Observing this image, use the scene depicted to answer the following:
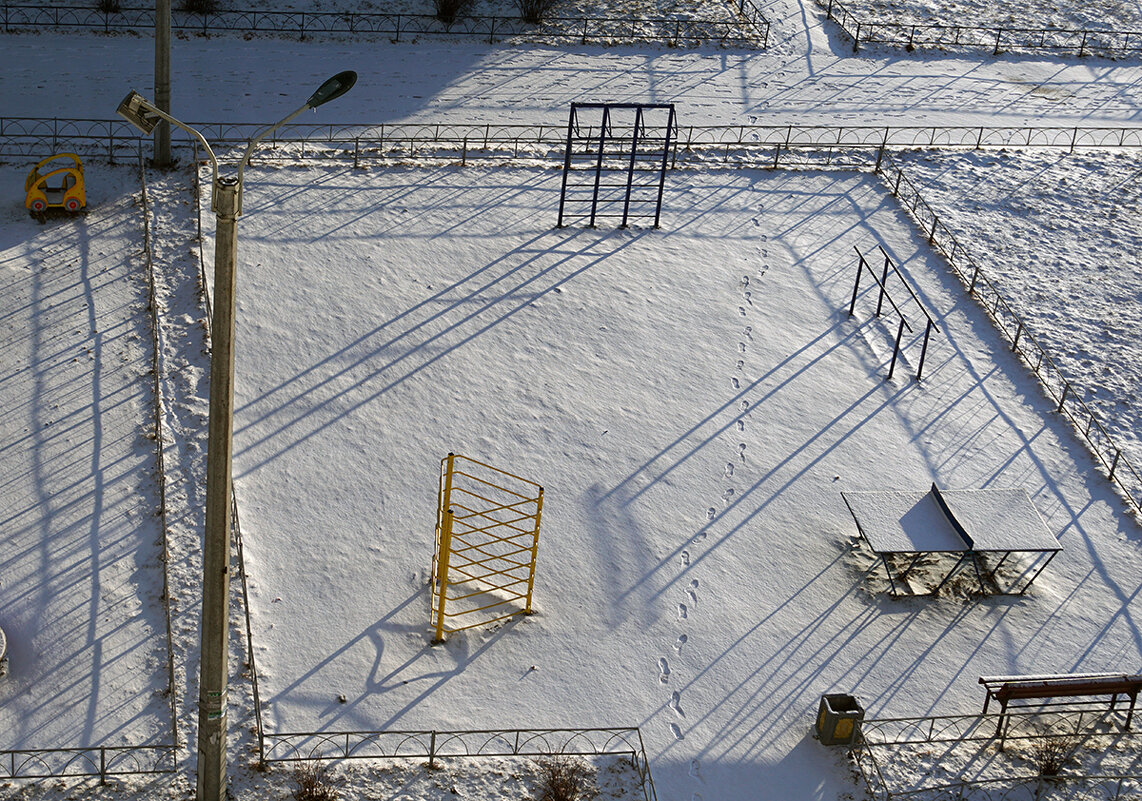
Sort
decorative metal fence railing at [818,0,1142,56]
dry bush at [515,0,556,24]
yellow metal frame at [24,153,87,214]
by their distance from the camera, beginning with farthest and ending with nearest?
decorative metal fence railing at [818,0,1142,56], dry bush at [515,0,556,24], yellow metal frame at [24,153,87,214]

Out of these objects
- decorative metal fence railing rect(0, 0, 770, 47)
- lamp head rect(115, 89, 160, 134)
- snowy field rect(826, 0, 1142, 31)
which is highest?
lamp head rect(115, 89, 160, 134)

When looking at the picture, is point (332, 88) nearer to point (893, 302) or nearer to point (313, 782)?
point (313, 782)

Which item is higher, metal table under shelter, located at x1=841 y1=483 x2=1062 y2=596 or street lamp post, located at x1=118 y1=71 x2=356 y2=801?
street lamp post, located at x1=118 y1=71 x2=356 y2=801

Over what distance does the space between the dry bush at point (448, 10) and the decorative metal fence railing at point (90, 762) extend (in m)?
17.9

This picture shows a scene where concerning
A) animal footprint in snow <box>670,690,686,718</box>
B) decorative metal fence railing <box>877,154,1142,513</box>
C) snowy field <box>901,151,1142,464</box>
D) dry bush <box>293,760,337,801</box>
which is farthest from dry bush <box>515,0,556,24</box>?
dry bush <box>293,760,337,801</box>

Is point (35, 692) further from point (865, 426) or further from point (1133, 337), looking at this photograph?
point (1133, 337)

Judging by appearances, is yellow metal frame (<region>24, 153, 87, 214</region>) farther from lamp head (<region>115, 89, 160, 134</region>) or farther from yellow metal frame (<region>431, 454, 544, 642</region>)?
lamp head (<region>115, 89, 160, 134</region>)

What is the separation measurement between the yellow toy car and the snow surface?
312 millimetres

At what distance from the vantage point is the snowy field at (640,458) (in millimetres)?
12805

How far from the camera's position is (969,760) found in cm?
1241

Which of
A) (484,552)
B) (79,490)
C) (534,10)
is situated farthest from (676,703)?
(534,10)

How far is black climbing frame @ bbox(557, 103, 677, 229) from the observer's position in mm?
19766

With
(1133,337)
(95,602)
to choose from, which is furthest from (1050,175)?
(95,602)

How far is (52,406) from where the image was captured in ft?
50.9
